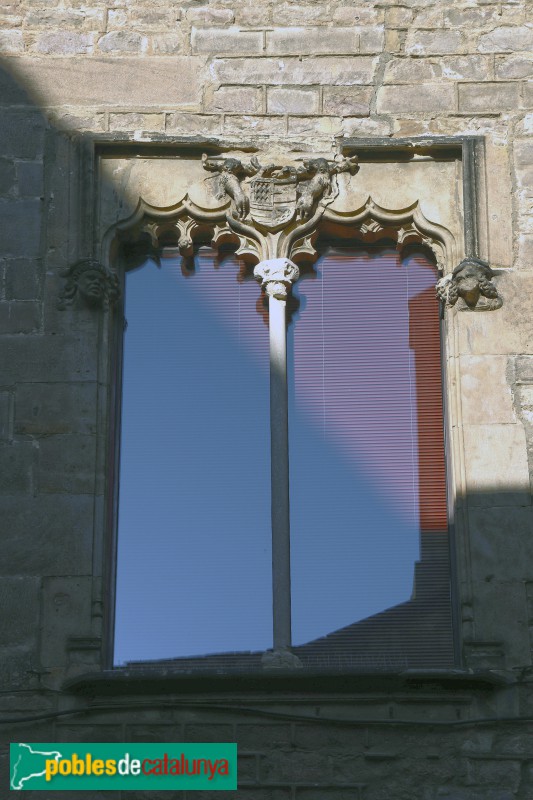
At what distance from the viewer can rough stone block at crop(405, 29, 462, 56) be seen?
8.92 m

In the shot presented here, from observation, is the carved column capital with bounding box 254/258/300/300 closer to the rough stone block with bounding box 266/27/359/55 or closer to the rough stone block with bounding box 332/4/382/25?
the rough stone block with bounding box 266/27/359/55

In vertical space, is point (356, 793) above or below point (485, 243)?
below

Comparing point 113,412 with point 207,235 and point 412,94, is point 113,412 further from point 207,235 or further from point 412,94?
point 412,94

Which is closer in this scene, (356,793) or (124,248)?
(356,793)

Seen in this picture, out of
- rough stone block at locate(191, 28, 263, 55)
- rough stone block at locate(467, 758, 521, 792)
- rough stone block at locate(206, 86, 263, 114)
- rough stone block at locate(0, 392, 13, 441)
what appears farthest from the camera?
rough stone block at locate(191, 28, 263, 55)

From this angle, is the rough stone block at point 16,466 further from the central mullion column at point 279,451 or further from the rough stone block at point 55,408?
the central mullion column at point 279,451

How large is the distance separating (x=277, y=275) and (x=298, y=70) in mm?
1166

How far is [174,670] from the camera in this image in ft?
25.3

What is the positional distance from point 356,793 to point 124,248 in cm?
303

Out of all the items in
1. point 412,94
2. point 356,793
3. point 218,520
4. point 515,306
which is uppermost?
point 412,94

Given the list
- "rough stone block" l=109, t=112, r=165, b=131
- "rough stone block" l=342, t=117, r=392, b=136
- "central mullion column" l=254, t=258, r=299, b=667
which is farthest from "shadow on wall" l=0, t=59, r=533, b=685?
"rough stone block" l=342, t=117, r=392, b=136

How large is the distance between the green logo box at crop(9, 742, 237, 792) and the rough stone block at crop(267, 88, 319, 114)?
3.28m

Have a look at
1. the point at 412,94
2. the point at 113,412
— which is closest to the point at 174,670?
the point at 113,412

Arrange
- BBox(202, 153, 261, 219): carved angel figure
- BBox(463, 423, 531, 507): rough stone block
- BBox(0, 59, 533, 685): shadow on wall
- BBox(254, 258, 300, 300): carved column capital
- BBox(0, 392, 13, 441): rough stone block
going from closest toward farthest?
BBox(0, 59, 533, 685): shadow on wall, BBox(463, 423, 531, 507): rough stone block, BBox(0, 392, 13, 441): rough stone block, BBox(254, 258, 300, 300): carved column capital, BBox(202, 153, 261, 219): carved angel figure
